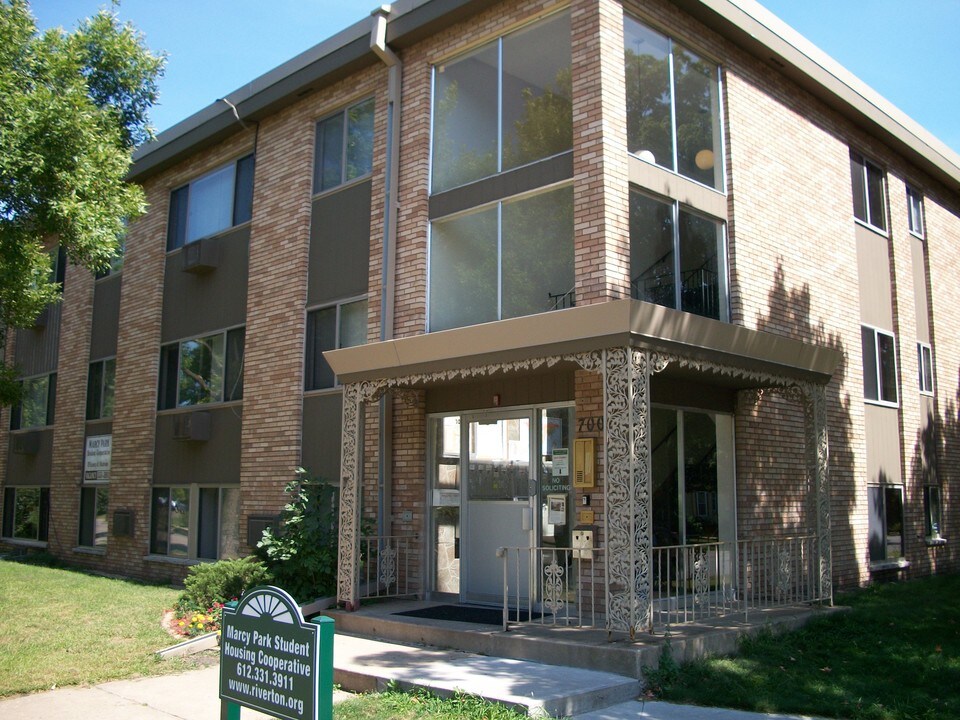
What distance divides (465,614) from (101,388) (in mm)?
11715

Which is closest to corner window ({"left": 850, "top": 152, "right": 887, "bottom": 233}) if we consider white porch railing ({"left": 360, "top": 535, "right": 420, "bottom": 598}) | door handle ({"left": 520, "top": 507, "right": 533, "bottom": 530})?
door handle ({"left": 520, "top": 507, "right": 533, "bottom": 530})

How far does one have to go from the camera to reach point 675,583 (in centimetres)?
1028

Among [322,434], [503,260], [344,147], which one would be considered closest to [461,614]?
[322,434]

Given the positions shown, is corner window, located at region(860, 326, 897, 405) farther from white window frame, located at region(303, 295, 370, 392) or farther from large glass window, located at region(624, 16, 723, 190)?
white window frame, located at region(303, 295, 370, 392)

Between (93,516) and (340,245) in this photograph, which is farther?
(93,516)

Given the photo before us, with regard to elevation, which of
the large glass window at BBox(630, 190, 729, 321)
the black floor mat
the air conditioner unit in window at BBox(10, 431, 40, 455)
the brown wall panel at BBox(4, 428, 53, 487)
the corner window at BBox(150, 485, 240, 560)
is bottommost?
the black floor mat

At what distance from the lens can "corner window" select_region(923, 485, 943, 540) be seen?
52.6ft

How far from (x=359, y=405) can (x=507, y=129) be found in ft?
13.3

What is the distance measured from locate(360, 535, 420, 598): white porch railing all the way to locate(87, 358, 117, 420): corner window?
9.12 m

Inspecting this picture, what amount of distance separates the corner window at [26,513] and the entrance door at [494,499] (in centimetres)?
1297

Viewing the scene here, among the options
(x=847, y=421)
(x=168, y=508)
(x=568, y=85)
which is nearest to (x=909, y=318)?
(x=847, y=421)

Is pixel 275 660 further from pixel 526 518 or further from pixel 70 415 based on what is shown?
pixel 70 415

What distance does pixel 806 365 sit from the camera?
36.3ft

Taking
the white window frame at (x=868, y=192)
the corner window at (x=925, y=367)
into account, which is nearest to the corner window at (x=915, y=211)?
the white window frame at (x=868, y=192)
